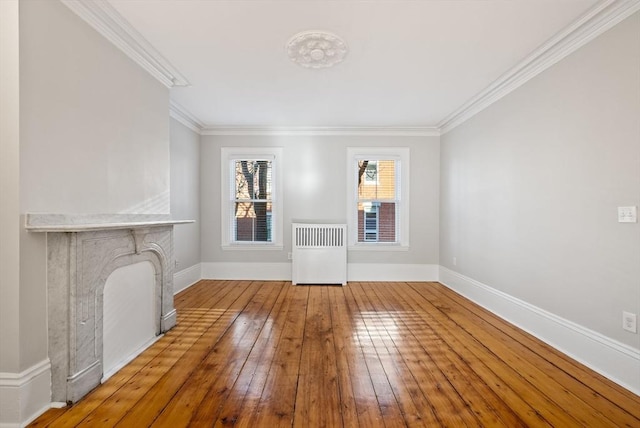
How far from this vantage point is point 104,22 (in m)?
2.10

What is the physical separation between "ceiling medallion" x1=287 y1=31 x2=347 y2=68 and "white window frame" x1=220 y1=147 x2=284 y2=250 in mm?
2293

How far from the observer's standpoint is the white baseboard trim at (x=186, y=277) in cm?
408

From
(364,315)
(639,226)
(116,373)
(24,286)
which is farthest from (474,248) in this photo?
(24,286)

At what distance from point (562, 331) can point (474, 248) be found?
1.48m

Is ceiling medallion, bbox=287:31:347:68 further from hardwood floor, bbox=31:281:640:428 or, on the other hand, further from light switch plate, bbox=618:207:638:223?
hardwood floor, bbox=31:281:640:428

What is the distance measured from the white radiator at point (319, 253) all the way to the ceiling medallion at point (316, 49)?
2.58 meters

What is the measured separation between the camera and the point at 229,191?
494 cm

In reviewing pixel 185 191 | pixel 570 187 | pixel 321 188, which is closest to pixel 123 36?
pixel 185 191

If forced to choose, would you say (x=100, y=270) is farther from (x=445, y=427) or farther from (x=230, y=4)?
(x=445, y=427)

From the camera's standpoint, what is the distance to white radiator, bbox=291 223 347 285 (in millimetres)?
4680

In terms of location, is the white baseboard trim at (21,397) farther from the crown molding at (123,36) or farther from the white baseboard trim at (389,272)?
the white baseboard trim at (389,272)

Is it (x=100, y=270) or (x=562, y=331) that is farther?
(x=562, y=331)

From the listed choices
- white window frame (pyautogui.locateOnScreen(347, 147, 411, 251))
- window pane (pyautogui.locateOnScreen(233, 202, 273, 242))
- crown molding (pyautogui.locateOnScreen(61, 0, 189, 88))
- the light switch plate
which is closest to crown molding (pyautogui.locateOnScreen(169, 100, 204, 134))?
crown molding (pyautogui.locateOnScreen(61, 0, 189, 88))

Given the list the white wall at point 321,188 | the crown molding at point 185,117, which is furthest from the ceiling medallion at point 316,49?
the white wall at point 321,188
